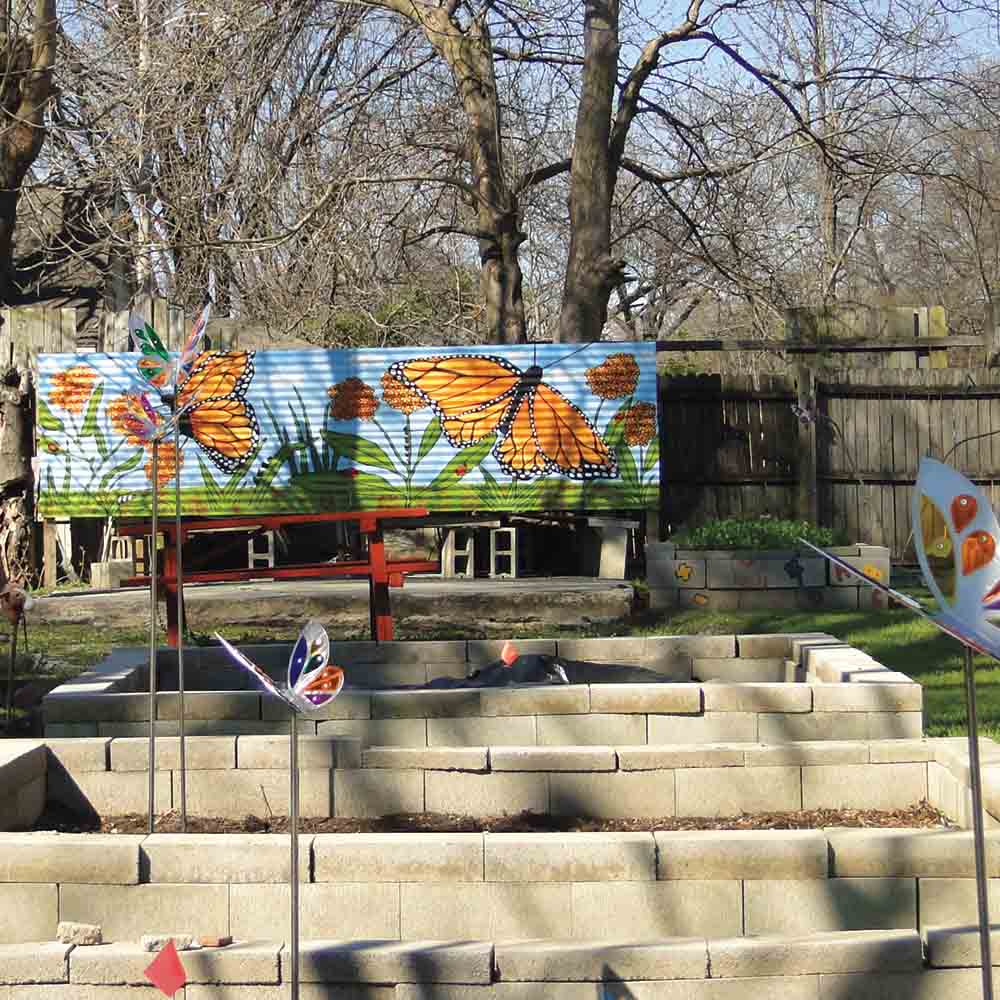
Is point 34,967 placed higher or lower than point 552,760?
lower

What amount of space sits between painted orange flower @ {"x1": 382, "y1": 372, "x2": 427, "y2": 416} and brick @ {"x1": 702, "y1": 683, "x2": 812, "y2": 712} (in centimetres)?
713

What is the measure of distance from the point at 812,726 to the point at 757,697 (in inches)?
12.6

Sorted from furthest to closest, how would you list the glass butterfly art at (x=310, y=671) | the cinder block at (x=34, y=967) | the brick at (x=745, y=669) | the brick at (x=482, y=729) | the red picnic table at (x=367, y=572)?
the red picnic table at (x=367, y=572), the brick at (x=745, y=669), the brick at (x=482, y=729), the cinder block at (x=34, y=967), the glass butterfly art at (x=310, y=671)

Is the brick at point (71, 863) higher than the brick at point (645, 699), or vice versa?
the brick at point (645, 699)

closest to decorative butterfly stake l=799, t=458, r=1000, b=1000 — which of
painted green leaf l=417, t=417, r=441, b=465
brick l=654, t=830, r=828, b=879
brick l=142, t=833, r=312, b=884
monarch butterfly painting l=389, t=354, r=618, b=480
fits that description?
brick l=654, t=830, r=828, b=879

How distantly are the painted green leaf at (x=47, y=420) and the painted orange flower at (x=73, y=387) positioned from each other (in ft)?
0.26

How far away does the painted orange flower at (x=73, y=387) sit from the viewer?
13422 mm

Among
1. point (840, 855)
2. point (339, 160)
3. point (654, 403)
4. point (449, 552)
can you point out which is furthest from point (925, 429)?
point (840, 855)

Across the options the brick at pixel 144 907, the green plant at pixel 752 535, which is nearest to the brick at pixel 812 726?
the brick at pixel 144 907

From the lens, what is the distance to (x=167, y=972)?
4.15 metres

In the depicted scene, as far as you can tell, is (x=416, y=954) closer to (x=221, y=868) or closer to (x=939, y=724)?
(x=221, y=868)

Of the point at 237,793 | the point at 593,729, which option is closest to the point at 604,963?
the point at 237,793

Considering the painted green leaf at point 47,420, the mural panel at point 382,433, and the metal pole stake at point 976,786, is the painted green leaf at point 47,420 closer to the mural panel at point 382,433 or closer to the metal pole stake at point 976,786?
the mural panel at point 382,433

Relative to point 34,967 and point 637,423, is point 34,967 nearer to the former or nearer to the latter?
point 34,967
